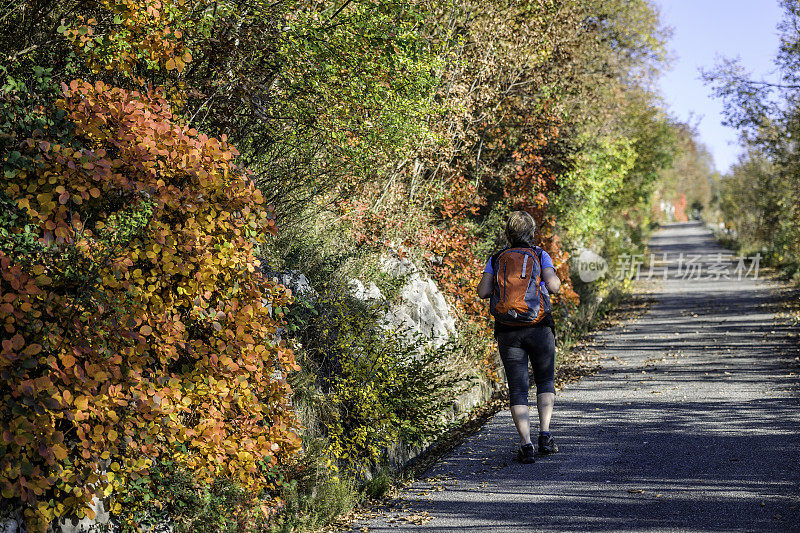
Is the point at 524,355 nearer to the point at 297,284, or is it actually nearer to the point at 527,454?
the point at 527,454

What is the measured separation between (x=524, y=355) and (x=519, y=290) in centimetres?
56

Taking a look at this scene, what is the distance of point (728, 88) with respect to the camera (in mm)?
20219

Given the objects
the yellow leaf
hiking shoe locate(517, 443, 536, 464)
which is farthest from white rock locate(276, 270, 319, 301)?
the yellow leaf

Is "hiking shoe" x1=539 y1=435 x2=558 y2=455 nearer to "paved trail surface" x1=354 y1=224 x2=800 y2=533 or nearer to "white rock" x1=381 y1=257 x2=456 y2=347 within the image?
"paved trail surface" x1=354 y1=224 x2=800 y2=533

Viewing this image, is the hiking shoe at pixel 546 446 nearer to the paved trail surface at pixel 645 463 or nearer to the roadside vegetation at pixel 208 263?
the paved trail surface at pixel 645 463

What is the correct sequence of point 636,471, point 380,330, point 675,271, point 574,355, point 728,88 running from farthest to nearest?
point 675,271, point 728,88, point 574,355, point 380,330, point 636,471

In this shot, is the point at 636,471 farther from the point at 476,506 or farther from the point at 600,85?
the point at 600,85

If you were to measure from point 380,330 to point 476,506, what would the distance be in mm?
2197

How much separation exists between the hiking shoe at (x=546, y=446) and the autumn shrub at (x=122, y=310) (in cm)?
240

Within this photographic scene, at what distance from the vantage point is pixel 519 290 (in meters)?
5.86

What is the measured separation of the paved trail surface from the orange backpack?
1190 mm

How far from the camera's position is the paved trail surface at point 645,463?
4.57 meters

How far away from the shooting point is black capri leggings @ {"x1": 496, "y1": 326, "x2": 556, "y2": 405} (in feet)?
19.6

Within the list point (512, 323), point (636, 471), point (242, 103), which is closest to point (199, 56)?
point (242, 103)
